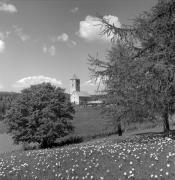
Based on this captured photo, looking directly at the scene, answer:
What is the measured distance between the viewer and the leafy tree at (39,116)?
108 feet

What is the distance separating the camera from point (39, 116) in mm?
33875

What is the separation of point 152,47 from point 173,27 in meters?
1.53

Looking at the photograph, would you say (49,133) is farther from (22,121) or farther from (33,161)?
(33,161)

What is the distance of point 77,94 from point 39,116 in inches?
5143

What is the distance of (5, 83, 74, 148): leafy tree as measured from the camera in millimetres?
33031

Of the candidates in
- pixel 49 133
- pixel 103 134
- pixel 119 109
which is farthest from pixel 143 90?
pixel 103 134

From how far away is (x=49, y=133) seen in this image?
107 ft

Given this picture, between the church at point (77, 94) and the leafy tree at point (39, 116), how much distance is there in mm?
111003

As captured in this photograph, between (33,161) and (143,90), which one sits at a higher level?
(143,90)

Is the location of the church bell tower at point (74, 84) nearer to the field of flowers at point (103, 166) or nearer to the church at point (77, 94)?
the church at point (77, 94)

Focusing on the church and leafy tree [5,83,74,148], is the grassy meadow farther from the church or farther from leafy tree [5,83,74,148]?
the church

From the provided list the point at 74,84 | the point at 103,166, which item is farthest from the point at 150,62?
the point at 74,84

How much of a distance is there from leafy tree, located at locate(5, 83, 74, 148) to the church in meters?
111

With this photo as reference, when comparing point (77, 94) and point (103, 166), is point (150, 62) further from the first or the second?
point (77, 94)
